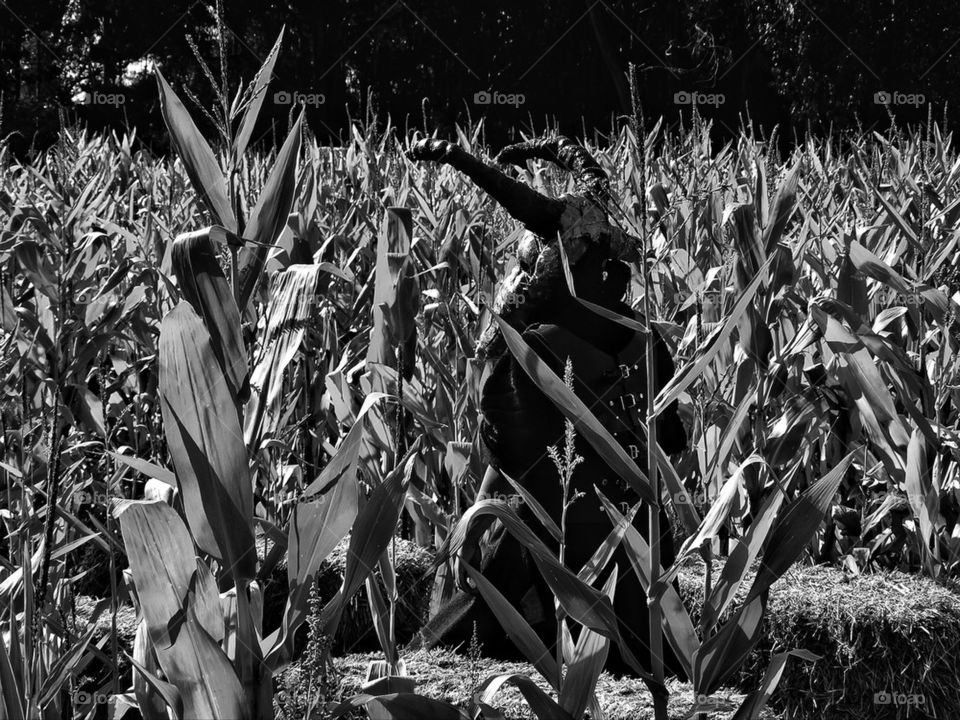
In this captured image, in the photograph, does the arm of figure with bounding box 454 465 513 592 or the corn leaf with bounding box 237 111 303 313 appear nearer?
the corn leaf with bounding box 237 111 303 313

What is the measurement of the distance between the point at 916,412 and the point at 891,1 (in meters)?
12.0

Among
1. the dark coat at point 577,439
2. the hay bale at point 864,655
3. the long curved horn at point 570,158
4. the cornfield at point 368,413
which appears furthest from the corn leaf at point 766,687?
the long curved horn at point 570,158

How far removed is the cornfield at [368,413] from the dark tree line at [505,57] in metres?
8.70

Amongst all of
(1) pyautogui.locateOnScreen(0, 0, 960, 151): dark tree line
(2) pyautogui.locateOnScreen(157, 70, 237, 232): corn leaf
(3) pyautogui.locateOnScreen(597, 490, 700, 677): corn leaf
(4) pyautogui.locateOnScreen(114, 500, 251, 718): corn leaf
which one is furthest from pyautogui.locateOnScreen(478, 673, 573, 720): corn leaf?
(1) pyautogui.locateOnScreen(0, 0, 960, 151): dark tree line

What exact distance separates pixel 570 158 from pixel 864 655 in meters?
1.15

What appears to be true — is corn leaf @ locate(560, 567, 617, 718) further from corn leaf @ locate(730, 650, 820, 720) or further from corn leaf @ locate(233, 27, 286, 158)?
corn leaf @ locate(233, 27, 286, 158)

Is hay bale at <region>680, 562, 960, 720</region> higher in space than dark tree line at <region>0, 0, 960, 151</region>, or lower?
lower

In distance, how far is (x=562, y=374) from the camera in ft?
6.21

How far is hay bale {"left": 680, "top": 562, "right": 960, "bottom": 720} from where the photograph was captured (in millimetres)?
2057

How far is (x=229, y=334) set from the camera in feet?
3.68

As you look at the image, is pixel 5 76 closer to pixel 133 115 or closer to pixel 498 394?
pixel 133 115

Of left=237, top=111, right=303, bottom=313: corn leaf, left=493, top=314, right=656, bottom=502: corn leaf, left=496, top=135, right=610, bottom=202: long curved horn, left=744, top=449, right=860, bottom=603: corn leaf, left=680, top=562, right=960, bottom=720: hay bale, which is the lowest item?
left=680, top=562, right=960, bottom=720: hay bale

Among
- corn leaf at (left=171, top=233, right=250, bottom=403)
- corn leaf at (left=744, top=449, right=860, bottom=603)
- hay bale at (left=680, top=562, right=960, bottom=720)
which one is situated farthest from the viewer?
hay bale at (left=680, top=562, right=960, bottom=720)

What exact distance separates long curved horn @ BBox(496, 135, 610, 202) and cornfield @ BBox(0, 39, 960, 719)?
136 millimetres
